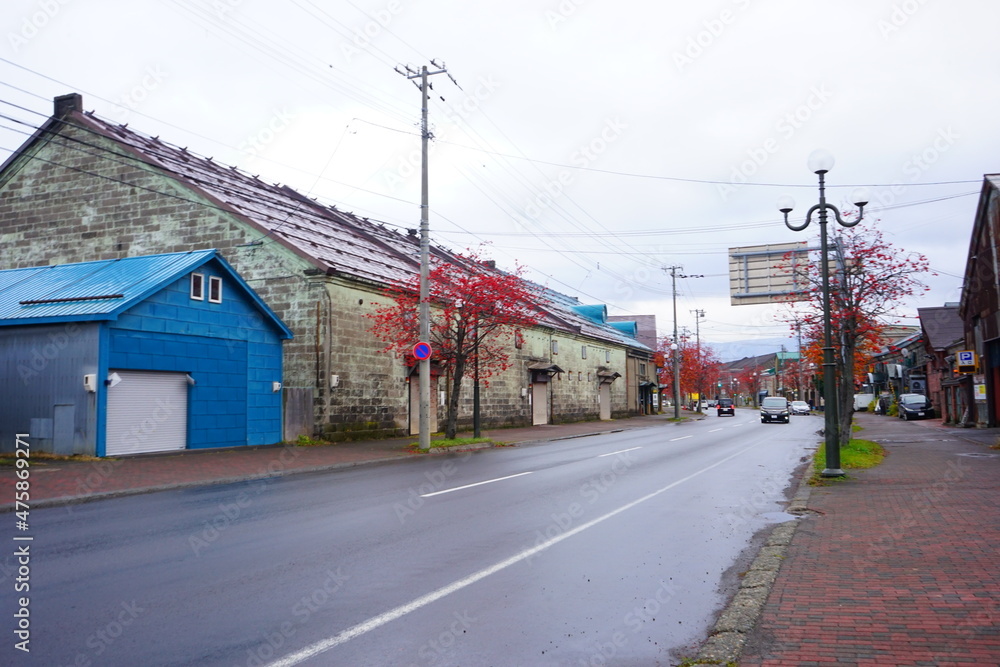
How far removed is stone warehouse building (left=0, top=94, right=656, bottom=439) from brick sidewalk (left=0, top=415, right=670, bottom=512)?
9.54 feet

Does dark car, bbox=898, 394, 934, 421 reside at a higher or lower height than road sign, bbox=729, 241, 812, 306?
lower

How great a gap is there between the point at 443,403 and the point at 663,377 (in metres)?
56.0

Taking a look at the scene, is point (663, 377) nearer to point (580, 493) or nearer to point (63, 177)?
point (63, 177)

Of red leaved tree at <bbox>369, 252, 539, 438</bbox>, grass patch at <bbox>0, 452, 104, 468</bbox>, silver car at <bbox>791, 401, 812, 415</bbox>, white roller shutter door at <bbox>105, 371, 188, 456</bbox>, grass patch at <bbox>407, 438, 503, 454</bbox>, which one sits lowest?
silver car at <bbox>791, 401, 812, 415</bbox>

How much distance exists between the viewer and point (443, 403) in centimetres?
3072

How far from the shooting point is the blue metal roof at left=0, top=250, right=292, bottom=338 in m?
17.8

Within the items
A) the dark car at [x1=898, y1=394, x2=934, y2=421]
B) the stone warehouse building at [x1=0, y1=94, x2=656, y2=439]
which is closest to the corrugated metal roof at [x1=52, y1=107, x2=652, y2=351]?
the stone warehouse building at [x1=0, y1=94, x2=656, y2=439]

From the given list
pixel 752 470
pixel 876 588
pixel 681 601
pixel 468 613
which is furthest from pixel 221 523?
pixel 752 470

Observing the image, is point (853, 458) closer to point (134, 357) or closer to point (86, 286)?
point (134, 357)

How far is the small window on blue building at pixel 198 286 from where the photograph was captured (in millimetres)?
20141

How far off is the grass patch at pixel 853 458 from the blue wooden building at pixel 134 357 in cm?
1556

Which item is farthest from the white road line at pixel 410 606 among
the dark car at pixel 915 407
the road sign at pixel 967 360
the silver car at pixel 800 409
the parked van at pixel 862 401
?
the parked van at pixel 862 401

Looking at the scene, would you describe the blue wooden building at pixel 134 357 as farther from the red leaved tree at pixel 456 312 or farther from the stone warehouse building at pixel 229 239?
the red leaved tree at pixel 456 312

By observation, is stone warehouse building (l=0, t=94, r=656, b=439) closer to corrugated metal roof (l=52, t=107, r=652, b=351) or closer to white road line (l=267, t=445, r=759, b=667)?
corrugated metal roof (l=52, t=107, r=652, b=351)
